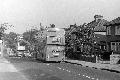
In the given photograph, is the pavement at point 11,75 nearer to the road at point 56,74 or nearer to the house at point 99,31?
the road at point 56,74

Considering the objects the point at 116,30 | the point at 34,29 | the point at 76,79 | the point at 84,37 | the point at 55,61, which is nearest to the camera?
the point at 76,79

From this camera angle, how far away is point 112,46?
167 ft

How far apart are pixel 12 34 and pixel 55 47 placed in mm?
147159

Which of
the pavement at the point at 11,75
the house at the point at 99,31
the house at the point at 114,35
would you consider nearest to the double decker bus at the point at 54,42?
the pavement at the point at 11,75

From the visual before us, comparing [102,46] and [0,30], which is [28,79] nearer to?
[0,30]

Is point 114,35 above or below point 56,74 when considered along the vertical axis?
above

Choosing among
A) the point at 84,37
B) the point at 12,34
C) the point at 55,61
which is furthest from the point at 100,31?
the point at 12,34

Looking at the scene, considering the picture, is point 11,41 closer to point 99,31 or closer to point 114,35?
point 99,31

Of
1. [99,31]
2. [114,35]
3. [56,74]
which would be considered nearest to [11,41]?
[99,31]

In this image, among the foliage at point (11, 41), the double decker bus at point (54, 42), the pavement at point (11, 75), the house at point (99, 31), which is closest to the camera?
the pavement at point (11, 75)

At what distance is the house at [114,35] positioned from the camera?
48.8 meters

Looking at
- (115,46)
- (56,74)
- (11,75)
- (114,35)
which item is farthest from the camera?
(114,35)

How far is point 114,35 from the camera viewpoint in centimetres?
5012

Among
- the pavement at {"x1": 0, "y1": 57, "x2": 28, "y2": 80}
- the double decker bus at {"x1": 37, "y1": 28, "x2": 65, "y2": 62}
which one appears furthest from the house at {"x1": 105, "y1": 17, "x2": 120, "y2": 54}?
the pavement at {"x1": 0, "y1": 57, "x2": 28, "y2": 80}
